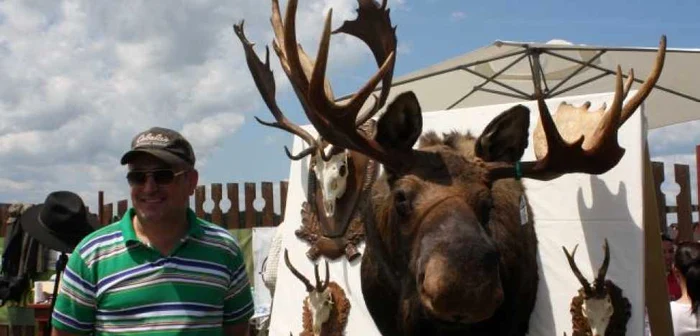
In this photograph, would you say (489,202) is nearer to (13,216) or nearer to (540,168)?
(540,168)

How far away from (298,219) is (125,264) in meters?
2.25

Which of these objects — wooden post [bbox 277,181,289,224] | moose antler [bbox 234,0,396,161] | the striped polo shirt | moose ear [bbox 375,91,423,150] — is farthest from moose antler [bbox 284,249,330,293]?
wooden post [bbox 277,181,289,224]

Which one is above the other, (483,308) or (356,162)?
(356,162)

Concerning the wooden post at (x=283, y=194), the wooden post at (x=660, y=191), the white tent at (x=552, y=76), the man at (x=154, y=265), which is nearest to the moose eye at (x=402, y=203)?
the man at (x=154, y=265)

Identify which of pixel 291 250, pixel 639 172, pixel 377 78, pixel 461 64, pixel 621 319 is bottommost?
pixel 621 319

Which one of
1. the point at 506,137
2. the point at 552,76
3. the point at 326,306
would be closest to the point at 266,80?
the point at 326,306

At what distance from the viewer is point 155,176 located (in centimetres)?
279

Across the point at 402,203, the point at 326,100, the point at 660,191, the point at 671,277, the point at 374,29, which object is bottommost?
the point at 671,277

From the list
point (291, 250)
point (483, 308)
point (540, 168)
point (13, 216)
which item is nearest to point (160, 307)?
point (483, 308)

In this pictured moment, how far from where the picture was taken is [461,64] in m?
6.77

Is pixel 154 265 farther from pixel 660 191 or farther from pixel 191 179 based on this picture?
pixel 660 191

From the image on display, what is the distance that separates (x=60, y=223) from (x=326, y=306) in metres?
1.57

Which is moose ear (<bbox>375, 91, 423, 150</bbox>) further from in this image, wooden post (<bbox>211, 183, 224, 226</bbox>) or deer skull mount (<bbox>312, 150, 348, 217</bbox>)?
wooden post (<bbox>211, 183, 224, 226</bbox>)

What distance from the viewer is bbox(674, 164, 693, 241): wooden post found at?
793 centimetres
